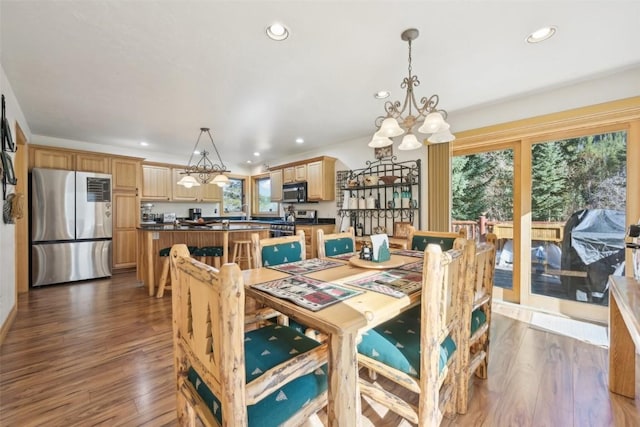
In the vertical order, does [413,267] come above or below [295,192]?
below

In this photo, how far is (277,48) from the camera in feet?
6.73

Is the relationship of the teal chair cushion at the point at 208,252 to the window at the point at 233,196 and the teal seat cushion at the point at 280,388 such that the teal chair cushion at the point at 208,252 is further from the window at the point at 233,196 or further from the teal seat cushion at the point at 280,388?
the window at the point at 233,196

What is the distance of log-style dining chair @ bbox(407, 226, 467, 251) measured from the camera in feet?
7.66

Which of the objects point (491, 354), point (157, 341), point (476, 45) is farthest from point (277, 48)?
point (491, 354)

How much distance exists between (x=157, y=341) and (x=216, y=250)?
151 centimetres

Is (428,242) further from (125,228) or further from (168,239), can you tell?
(125,228)

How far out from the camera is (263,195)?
708 centimetres

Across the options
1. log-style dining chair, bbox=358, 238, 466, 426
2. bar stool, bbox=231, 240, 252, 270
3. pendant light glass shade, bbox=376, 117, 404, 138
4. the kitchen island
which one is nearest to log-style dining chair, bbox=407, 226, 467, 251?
log-style dining chair, bbox=358, 238, 466, 426

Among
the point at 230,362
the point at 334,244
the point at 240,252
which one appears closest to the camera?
the point at 230,362

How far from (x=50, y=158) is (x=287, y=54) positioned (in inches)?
178

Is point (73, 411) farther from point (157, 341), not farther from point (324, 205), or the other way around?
point (324, 205)

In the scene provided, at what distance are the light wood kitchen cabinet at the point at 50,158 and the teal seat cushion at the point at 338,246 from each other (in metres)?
4.73

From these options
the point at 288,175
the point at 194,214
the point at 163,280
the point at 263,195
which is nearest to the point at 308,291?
the point at 163,280

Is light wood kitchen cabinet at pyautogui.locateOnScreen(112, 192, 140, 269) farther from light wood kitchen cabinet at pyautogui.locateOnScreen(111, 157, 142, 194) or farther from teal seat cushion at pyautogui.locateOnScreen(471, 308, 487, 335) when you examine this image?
teal seat cushion at pyautogui.locateOnScreen(471, 308, 487, 335)
